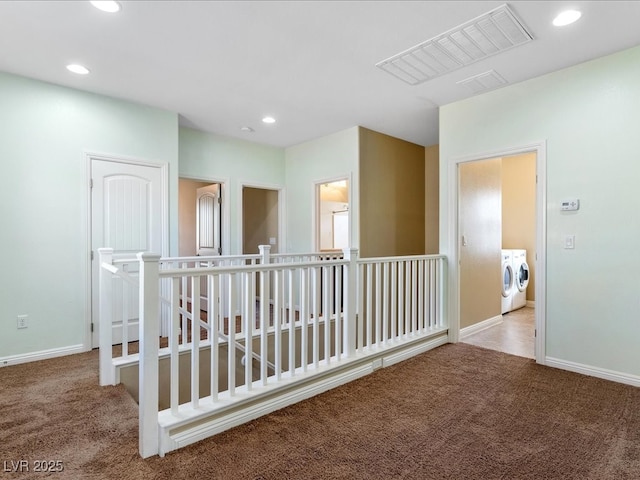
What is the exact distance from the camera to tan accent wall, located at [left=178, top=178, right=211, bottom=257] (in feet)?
20.5

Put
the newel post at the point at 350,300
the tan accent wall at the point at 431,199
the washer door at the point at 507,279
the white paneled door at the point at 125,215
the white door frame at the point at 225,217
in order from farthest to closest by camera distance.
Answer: the tan accent wall at the point at 431,199 < the white door frame at the point at 225,217 < the washer door at the point at 507,279 < the white paneled door at the point at 125,215 < the newel post at the point at 350,300

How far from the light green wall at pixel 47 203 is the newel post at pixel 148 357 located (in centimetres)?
218

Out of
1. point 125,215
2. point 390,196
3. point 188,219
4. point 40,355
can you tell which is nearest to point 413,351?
point 390,196

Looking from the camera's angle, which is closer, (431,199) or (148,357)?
(148,357)

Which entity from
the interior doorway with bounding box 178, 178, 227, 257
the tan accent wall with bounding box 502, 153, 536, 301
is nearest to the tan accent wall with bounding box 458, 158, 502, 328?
the tan accent wall with bounding box 502, 153, 536, 301

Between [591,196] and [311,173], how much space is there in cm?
346

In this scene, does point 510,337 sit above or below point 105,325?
below

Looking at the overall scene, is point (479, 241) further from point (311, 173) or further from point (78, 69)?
point (78, 69)

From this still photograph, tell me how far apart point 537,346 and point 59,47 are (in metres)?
4.66

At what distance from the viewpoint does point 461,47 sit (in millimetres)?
2623

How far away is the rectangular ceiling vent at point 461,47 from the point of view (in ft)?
7.61

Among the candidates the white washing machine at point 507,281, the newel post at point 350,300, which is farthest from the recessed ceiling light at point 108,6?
the white washing machine at point 507,281

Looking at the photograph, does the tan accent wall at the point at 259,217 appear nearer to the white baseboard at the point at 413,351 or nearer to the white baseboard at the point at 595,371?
the white baseboard at the point at 413,351

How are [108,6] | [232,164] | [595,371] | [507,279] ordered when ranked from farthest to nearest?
[232,164]
[507,279]
[595,371]
[108,6]
